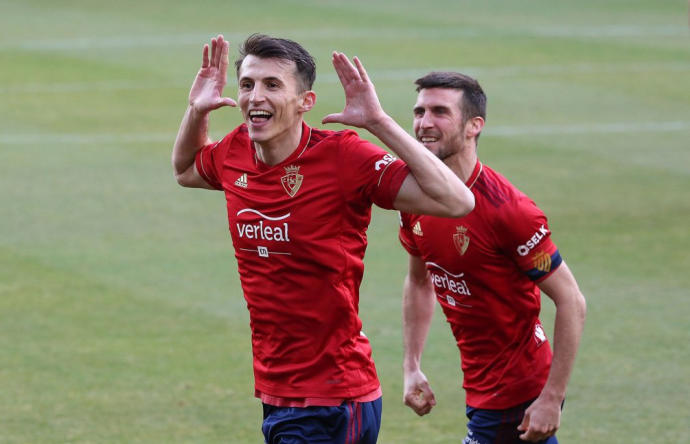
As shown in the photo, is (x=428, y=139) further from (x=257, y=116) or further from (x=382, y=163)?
(x=257, y=116)

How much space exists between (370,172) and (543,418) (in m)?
1.36

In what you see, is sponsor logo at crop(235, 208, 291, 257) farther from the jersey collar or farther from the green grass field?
the green grass field

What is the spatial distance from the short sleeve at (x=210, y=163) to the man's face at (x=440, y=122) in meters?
0.93

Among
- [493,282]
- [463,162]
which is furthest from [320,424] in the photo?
[463,162]

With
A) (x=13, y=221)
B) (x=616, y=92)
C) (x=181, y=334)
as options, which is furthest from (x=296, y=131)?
(x=616, y=92)

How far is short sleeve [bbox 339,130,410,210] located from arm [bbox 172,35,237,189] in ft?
2.25

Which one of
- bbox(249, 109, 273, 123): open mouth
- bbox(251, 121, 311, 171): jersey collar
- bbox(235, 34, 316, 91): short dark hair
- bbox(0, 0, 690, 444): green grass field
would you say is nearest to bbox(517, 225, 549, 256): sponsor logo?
bbox(251, 121, 311, 171): jersey collar

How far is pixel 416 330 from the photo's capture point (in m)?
6.61

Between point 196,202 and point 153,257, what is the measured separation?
2.45 meters

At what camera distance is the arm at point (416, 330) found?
6.46 metres

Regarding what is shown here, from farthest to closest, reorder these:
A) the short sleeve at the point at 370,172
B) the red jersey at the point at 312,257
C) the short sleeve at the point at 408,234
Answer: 1. the short sleeve at the point at 408,234
2. the red jersey at the point at 312,257
3. the short sleeve at the point at 370,172

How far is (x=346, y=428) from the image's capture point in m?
5.54

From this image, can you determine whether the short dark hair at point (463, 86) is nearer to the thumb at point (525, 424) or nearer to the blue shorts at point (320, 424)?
the thumb at point (525, 424)

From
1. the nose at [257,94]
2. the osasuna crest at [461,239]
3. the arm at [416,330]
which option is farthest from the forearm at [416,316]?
the nose at [257,94]
